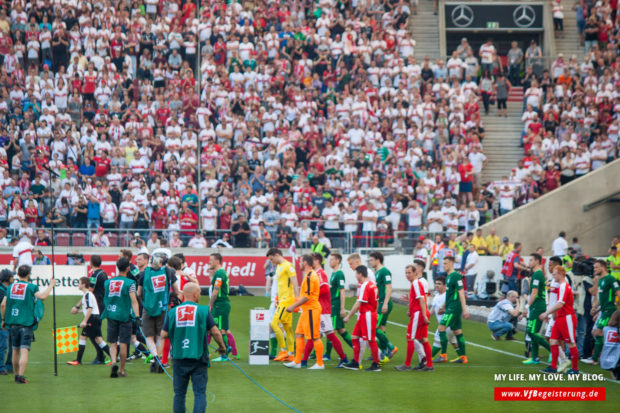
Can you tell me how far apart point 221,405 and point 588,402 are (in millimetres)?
5387

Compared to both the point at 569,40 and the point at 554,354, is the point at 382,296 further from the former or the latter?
the point at 569,40

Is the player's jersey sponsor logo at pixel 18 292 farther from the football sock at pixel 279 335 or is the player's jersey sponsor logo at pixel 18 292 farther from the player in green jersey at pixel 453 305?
the player in green jersey at pixel 453 305

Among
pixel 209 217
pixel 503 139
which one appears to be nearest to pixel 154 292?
pixel 209 217

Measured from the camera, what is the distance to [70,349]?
16.1m

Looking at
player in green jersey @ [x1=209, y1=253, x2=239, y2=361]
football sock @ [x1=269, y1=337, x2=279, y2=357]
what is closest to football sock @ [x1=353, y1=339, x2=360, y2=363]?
football sock @ [x1=269, y1=337, x2=279, y2=357]

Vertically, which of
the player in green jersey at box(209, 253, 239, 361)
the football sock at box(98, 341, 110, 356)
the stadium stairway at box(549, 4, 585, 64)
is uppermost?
the stadium stairway at box(549, 4, 585, 64)

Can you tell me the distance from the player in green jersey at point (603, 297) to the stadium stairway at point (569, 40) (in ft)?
79.7

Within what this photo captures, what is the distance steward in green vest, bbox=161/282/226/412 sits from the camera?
34.8 ft

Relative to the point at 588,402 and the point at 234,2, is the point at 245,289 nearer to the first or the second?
the point at 234,2

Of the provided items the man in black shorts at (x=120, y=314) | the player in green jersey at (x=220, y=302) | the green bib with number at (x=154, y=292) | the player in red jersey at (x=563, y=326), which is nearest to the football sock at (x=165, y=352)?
the green bib with number at (x=154, y=292)

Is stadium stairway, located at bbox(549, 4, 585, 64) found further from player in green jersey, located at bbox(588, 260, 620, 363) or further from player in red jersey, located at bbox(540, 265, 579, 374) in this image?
player in red jersey, located at bbox(540, 265, 579, 374)

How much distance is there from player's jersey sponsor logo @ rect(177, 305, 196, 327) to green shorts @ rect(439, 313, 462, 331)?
268 inches

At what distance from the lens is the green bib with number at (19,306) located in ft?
46.6

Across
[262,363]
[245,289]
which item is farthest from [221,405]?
[245,289]
